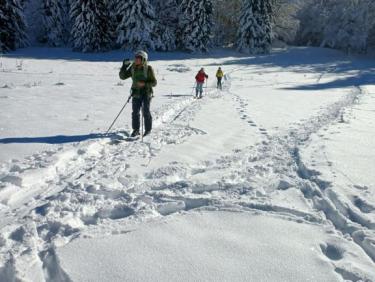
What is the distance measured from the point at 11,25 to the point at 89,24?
706 cm

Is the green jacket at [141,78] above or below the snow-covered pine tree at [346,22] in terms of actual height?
below

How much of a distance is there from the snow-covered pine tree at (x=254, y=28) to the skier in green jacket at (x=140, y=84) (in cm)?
3841

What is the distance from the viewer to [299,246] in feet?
12.4

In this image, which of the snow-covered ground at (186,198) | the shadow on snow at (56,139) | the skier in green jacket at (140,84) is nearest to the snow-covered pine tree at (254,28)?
the snow-covered ground at (186,198)

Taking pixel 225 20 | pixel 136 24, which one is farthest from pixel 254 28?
pixel 136 24

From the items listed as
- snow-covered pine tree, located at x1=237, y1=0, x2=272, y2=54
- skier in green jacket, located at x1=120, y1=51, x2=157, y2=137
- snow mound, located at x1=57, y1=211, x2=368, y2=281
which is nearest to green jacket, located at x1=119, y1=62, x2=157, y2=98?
skier in green jacket, located at x1=120, y1=51, x2=157, y2=137

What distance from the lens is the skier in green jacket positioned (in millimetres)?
8375

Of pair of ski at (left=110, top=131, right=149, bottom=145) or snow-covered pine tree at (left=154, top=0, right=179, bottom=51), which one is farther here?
snow-covered pine tree at (left=154, top=0, right=179, bottom=51)

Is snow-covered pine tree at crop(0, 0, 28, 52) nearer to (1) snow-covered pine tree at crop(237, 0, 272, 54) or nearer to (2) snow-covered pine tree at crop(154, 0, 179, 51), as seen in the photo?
(2) snow-covered pine tree at crop(154, 0, 179, 51)

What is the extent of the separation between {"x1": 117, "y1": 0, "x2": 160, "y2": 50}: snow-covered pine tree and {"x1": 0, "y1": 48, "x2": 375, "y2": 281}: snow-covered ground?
28146mm

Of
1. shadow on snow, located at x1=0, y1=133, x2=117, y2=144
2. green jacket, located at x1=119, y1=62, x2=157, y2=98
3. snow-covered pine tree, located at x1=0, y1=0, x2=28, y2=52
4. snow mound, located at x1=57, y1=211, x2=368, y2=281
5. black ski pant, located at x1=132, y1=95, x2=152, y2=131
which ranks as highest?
snow-covered pine tree, located at x1=0, y1=0, x2=28, y2=52

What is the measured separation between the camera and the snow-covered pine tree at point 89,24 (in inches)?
1500

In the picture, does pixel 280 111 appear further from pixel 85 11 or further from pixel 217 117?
pixel 85 11

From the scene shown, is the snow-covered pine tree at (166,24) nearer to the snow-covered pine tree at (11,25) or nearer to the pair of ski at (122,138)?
the snow-covered pine tree at (11,25)
